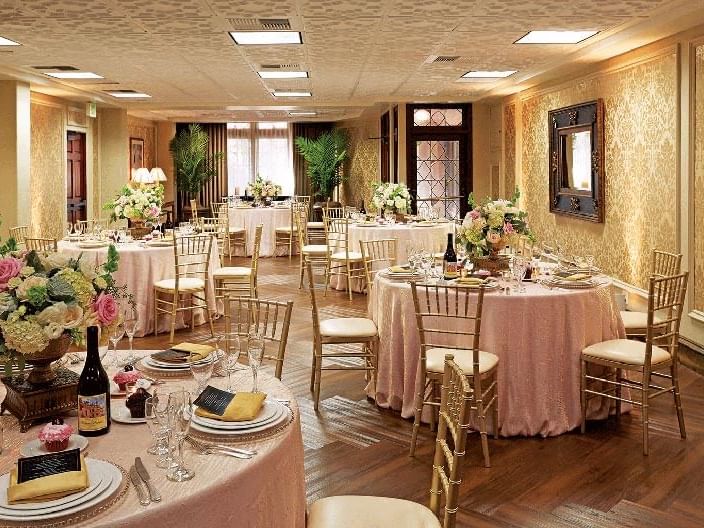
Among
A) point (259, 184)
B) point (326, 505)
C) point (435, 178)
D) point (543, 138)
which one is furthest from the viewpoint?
point (259, 184)

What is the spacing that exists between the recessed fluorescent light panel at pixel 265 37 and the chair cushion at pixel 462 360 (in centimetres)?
349

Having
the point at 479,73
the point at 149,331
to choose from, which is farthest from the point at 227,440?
the point at 479,73

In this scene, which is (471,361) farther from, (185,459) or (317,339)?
(185,459)

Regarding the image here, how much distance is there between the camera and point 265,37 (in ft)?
23.1

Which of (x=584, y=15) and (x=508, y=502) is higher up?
(x=584, y=15)

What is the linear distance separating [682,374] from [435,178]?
27.8 feet

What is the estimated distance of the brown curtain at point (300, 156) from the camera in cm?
2031

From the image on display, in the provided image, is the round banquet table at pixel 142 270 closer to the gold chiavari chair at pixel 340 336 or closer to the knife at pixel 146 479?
the gold chiavari chair at pixel 340 336

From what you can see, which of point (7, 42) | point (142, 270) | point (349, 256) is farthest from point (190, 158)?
point (142, 270)

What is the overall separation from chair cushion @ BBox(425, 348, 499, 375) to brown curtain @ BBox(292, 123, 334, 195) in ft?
53.3

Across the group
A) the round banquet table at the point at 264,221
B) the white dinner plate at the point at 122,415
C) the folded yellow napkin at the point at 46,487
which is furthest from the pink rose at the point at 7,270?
the round banquet table at the point at 264,221

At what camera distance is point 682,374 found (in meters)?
6.02

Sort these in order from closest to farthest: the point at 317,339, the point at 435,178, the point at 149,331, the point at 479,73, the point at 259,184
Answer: the point at 317,339 < the point at 149,331 < the point at 479,73 < the point at 435,178 < the point at 259,184

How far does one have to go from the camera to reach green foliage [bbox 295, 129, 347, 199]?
1828cm
